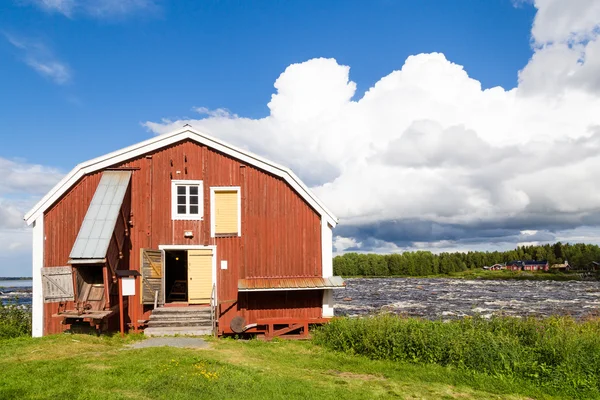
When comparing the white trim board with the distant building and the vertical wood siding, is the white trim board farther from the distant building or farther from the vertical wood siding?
the distant building

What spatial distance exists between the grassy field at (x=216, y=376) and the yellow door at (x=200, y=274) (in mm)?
4323

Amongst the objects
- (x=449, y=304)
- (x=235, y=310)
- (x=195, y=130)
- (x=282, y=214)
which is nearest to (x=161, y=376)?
(x=235, y=310)

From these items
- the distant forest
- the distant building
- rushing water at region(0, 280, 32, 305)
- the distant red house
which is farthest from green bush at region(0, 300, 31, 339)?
the distant building

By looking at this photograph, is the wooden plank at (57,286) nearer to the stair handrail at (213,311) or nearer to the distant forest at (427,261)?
the stair handrail at (213,311)

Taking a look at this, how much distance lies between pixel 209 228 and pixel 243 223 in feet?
4.54

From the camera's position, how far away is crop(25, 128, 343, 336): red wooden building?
60.2ft

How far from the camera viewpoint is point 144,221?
18.9 meters

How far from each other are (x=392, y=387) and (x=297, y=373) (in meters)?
2.46

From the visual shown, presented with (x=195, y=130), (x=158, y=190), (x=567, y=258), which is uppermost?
(x=195, y=130)

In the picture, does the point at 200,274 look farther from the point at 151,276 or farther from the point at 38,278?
the point at 38,278

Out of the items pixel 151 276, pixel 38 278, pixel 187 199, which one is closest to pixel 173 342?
pixel 151 276

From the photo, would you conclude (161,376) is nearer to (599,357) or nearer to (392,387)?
(392,387)

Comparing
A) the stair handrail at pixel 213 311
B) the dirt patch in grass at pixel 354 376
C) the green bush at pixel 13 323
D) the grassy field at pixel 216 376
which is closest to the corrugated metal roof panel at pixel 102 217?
the grassy field at pixel 216 376

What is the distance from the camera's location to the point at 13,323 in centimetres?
1888
